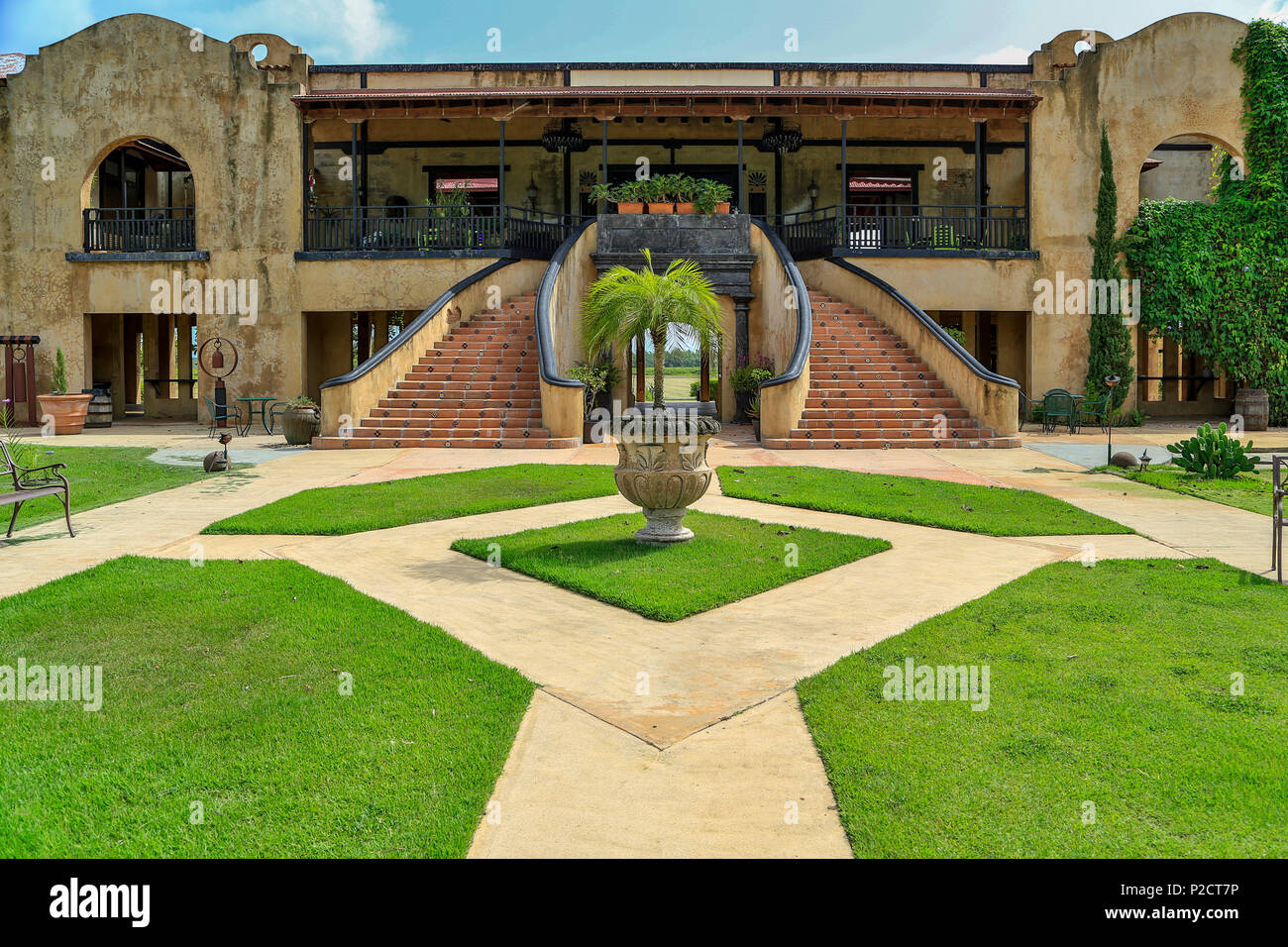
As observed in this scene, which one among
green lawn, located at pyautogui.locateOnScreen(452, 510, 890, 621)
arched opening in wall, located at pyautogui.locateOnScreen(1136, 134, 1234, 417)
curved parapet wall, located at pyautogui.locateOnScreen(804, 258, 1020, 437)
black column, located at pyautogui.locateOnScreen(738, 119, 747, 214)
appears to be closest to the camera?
green lawn, located at pyautogui.locateOnScreen(452, 510, 890, 621)

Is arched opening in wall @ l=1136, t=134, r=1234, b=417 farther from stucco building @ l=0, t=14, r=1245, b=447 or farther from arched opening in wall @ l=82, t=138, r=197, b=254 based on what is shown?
arched opening in wall @ l=82, t=138, r=197, b=254

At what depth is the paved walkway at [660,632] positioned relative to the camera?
11.3 feet

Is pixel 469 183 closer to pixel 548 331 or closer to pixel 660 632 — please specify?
pixel 548 331

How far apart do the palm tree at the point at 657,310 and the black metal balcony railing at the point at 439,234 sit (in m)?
12.8

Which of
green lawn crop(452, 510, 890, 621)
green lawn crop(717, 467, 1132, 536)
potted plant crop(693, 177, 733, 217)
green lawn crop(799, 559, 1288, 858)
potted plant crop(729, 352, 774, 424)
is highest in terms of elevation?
potted plant crop(693, 177, 733, 217)

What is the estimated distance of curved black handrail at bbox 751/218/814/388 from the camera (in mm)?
15617

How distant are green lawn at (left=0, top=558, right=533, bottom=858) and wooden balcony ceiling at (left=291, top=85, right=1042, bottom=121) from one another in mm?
16815

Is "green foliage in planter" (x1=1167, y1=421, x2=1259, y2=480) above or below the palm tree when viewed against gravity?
below

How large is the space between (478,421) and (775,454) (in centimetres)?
510

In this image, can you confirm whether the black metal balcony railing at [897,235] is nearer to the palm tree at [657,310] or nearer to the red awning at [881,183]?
the red awning at [881,183]

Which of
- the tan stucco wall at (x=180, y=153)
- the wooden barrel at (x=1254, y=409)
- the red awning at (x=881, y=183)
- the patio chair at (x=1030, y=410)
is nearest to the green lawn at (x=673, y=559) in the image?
the patio chair at (x=1030, y=410)

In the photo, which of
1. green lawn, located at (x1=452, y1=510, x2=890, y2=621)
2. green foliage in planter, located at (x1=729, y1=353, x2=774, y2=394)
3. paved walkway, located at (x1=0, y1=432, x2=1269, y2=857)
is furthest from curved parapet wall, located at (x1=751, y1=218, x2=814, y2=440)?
green lawn, located at (x1=452, y1=510, x2=890, y2=621)

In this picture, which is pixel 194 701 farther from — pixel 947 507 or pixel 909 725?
pixel 947 507

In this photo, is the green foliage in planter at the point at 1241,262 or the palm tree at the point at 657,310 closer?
the palm tree at the point at 657,310
